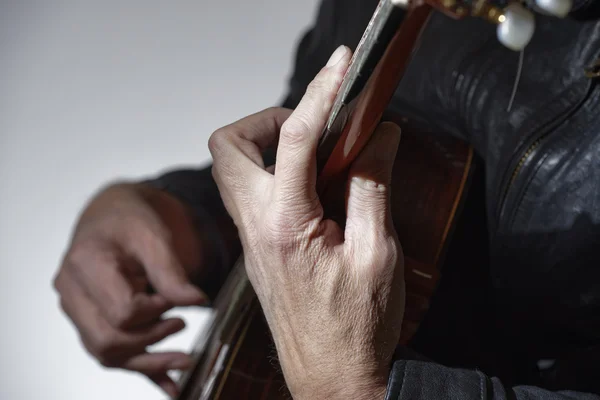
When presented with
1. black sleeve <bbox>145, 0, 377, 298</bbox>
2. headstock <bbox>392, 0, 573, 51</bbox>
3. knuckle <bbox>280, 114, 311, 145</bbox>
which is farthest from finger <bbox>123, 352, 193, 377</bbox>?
headstock <bbox>392, 0, 573, 51</bbox>

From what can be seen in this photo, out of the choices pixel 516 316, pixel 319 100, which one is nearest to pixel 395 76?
pixel 319 100

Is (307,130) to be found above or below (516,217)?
above

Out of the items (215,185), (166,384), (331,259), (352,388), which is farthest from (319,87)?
(166,384)

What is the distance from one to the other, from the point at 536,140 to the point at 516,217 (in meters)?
0.08

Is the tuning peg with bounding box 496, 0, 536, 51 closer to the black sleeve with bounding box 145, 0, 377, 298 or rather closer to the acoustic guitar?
the acoustic guitar

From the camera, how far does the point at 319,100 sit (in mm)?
392

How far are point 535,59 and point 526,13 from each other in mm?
341

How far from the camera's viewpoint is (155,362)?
80 centimetres

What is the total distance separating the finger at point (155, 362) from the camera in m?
0.76

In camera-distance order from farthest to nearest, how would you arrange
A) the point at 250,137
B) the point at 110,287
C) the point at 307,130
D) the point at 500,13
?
the point at 110,287
the point at 250,137
the point at 307,130
the point at 500,13

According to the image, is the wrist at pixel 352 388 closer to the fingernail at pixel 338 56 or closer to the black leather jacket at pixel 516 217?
the black leather jacket at pixel 516 217

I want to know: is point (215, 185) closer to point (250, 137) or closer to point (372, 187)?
point (250, 137)

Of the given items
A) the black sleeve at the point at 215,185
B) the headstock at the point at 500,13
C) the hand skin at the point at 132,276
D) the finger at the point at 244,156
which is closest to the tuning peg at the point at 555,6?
the headstock at the point at 500,13

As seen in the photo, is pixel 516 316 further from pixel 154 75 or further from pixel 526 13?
pixel 154 75
